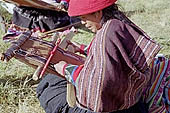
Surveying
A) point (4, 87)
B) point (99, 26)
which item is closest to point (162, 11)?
point (4, 87)

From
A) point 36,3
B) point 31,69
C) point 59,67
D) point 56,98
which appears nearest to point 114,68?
point 59,67

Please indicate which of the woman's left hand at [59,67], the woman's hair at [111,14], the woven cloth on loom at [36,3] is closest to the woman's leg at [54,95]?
the woman's left hand at [59,67]

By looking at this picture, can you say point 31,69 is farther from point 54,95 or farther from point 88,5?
point 88,5

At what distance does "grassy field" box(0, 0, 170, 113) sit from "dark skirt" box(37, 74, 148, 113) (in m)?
0.40

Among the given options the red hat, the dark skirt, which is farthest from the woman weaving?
the dark skirt

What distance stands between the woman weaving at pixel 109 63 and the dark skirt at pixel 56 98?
0.38ft

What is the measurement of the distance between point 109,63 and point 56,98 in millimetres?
630

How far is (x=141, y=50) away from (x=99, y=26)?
0.28 meters

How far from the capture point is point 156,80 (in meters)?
1.99

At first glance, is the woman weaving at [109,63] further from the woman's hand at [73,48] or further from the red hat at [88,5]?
the woman's hand at [73,48]

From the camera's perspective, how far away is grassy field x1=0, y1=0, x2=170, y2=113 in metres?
2.62

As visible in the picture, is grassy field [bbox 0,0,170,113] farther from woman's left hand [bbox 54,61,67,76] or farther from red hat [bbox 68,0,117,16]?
woman's left hand [bbox 54,61,67,76]

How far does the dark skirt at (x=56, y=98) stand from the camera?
1943 millimetres

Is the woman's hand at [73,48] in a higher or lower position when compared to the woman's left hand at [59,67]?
lower
